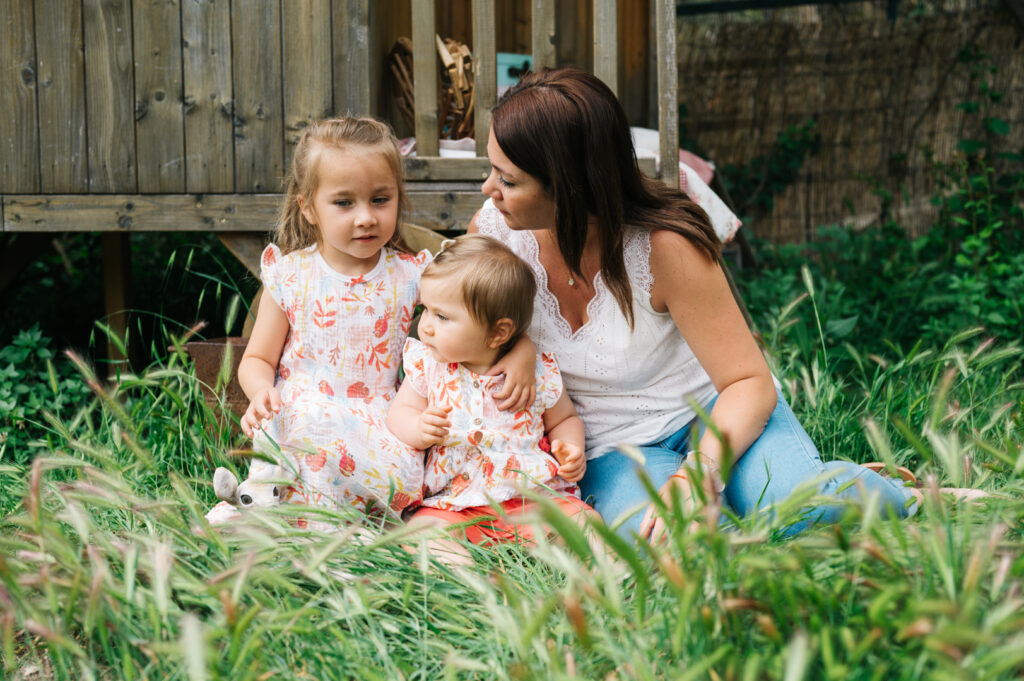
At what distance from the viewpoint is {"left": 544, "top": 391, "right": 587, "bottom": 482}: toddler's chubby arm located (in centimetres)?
221

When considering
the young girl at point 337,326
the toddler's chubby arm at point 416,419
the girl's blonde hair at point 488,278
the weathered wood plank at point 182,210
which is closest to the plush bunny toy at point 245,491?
the young girl at point 337,326

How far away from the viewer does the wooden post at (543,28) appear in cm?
317

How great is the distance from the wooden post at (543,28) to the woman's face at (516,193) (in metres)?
1.06

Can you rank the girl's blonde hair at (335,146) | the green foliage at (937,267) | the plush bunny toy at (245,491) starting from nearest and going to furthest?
the plush bunny toy at (245,491) → the girl's blonde hair at (335,146) → the green foliage at (937,267)

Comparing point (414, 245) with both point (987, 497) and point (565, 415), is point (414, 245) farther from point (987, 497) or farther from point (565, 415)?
point (987, 497)

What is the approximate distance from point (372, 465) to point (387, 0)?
8.58 ft

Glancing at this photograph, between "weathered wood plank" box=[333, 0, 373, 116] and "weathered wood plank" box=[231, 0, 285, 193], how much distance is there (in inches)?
8.4

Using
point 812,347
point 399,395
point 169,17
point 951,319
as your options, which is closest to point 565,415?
point 399,395

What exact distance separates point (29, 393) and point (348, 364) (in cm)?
158

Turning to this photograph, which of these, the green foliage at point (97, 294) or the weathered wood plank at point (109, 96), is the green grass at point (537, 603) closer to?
the weathered wood plank at point (109, 96)

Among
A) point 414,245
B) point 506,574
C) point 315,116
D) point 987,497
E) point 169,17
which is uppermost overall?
point 169,17

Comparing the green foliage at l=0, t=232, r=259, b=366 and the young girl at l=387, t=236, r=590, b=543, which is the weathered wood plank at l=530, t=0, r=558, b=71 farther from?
the green foliage at l=0, t=232, r=259, b=366

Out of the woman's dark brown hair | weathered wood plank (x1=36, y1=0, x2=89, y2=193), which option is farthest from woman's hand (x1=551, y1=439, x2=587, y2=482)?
weathered wood plank (x1=36, y1=0, x2=89, y2=193)

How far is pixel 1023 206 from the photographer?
607 centimetres
